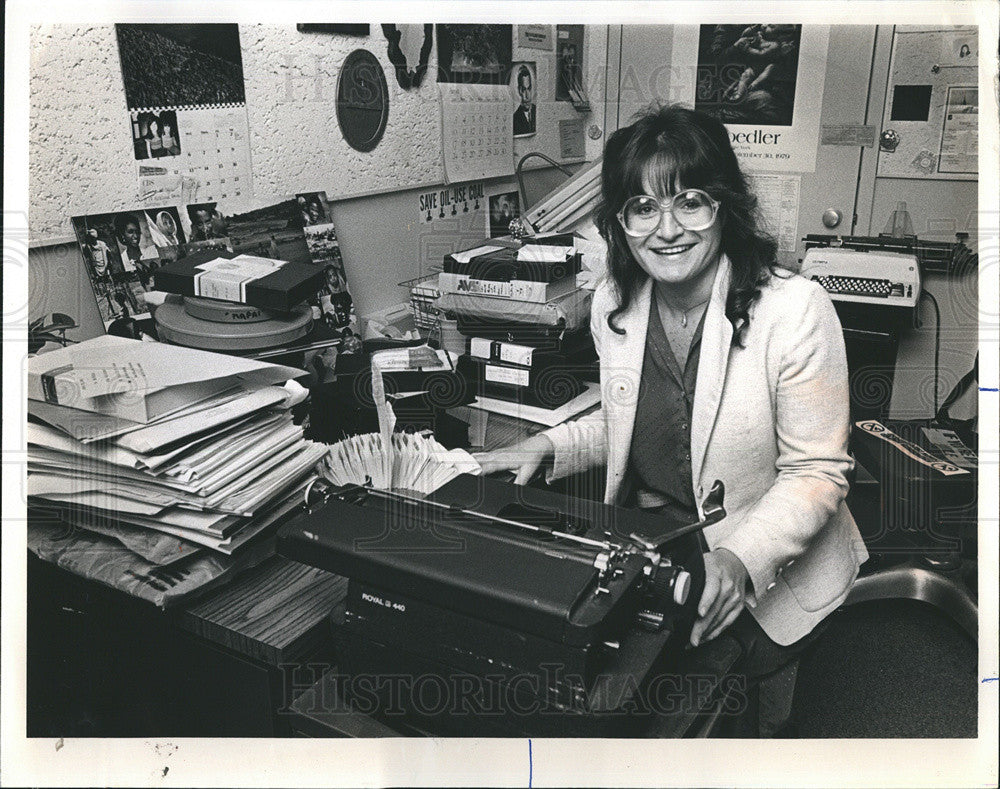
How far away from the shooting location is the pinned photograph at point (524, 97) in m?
1.60

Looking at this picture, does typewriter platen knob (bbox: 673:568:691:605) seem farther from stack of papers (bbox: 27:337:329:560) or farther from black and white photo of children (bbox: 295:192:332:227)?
black and white photo of children (bbox: 295:192:332:227)

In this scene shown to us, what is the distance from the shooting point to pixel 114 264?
53.1 inches

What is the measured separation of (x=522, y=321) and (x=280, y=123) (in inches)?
24.9

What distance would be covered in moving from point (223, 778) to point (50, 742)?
235 millimetres

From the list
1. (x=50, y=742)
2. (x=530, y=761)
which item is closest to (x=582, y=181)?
(x=530, y=761)

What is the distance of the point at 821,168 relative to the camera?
5.96ft

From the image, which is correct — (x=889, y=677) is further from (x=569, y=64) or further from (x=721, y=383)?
(x=569, y=64)

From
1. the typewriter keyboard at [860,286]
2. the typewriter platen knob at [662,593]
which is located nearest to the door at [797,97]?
the typewriter keyboard at [860,286]

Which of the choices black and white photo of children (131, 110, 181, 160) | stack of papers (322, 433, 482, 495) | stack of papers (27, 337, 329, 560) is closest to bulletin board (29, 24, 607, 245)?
black and white photo of children (131, 110, 181, 160)

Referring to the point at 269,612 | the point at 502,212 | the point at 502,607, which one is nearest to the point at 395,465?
the point at 269,612

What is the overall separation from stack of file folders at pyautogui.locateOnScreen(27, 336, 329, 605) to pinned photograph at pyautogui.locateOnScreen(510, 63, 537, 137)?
882 mm

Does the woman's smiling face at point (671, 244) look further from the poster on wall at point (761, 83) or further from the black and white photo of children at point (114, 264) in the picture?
the black and white photo of children at point (114, 264)

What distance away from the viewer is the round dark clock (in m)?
1.61

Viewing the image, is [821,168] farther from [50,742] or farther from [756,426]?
[50,742]
